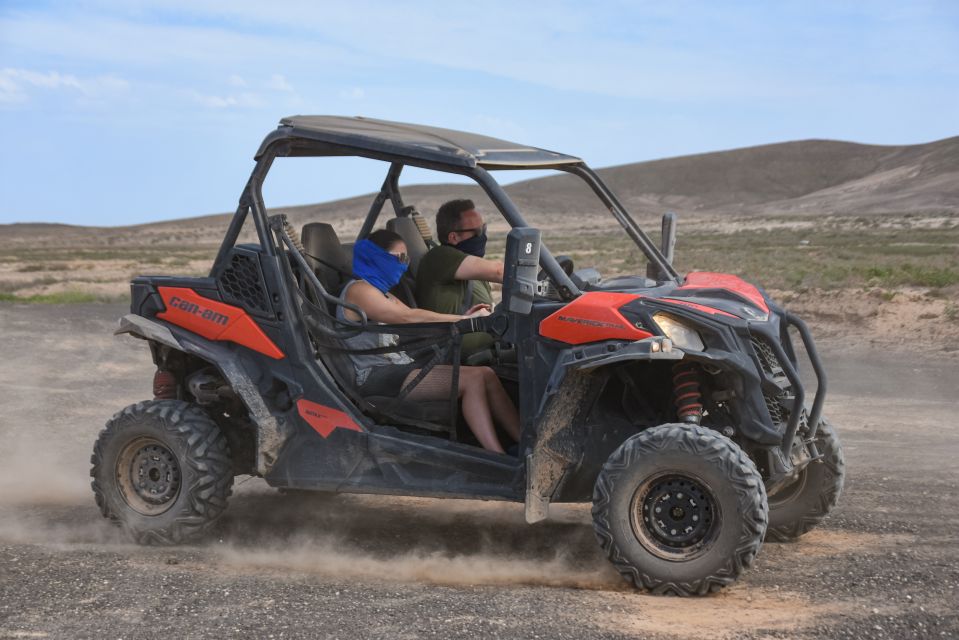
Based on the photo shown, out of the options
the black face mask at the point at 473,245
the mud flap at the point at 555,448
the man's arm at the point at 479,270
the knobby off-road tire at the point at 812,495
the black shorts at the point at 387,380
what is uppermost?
the black face mask at the point at 473,245

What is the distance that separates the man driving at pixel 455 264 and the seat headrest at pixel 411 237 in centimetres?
51

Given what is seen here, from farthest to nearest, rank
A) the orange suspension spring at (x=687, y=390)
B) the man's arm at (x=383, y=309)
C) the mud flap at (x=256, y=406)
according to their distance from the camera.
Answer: the mud flap at (x=256, y=406), the man's arm at (x=383, y=309), the orange suspension spring at (x=687, y=390)

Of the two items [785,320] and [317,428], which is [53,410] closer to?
[317,428]

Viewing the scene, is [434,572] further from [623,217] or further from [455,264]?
[623,217]

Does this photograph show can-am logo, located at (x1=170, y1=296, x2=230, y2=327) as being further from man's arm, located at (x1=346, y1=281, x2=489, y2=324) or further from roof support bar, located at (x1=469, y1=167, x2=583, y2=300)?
roof support bar, located at (x1=469, y1=167, x2=583, y2=300)

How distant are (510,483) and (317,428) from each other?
3.91 ft

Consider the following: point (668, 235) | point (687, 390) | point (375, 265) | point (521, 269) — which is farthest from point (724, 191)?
point (521, 269)

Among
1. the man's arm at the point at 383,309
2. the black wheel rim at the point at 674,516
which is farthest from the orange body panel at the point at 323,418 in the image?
the black wheel rim at the point at 674,516

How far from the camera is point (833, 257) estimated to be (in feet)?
109

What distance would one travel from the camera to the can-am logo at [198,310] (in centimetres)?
707

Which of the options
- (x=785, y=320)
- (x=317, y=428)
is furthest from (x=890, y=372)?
(x=317, y=428)

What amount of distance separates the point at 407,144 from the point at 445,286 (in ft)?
3.16

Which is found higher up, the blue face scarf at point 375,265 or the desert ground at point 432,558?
the blue face scarf at point 375,265

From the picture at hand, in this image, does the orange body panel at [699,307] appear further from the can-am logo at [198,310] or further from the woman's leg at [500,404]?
the can-am logo at [198,310]
